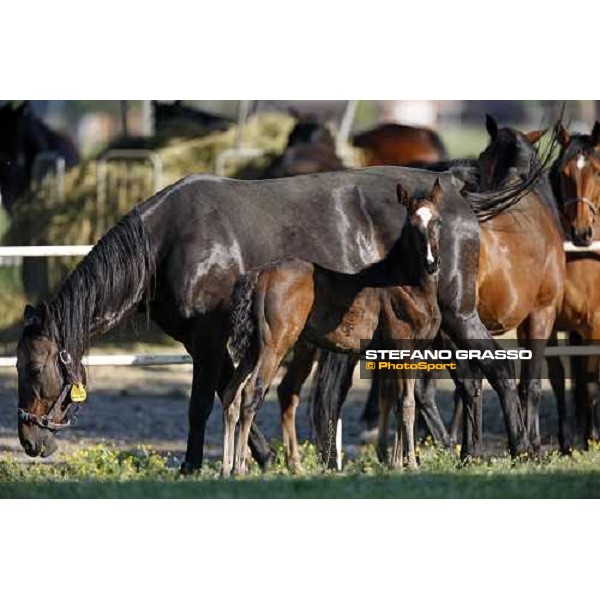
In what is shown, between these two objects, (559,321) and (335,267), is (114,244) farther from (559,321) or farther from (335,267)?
(559,321)

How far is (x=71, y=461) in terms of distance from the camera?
9.97m

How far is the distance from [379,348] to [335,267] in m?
0.65

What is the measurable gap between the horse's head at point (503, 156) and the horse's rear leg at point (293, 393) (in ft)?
5.65

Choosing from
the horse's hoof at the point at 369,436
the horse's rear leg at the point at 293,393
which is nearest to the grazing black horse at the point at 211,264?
the horse's rear leg at the point at 293,393

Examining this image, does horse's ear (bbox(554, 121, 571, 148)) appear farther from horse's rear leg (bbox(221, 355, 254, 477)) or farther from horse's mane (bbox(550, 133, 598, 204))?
horse's rear leg (bbox(221, 355, 254, 477))

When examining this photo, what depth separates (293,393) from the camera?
10.1 m

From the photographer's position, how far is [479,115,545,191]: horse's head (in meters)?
10.8

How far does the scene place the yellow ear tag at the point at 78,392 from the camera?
9.27 metres

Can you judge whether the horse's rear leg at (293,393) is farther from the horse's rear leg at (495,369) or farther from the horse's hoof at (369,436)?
the horse's hoof at (369,436)

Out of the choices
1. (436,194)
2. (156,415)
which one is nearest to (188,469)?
(436,194)

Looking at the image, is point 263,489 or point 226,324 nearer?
point 263,489

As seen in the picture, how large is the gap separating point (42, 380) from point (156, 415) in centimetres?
450

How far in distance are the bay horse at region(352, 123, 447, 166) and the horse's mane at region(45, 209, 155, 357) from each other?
11.7 feet

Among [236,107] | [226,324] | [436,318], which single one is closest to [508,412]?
[436,318]
